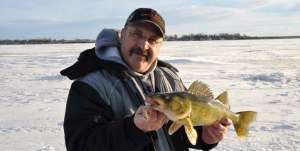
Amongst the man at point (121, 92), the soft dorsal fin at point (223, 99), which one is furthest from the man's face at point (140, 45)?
the soft dorsal fin at point (223, 99)

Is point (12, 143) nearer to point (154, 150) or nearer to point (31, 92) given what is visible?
point (154, 150)

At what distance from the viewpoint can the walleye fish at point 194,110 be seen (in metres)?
2.26

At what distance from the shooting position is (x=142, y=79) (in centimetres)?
299

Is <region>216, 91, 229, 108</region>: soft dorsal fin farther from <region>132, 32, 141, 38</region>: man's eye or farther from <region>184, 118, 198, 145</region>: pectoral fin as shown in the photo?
<region>132, 32, 141, 38</region>: man's eye

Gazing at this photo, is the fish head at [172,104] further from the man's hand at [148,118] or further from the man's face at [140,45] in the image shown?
the man's face at [140,45]

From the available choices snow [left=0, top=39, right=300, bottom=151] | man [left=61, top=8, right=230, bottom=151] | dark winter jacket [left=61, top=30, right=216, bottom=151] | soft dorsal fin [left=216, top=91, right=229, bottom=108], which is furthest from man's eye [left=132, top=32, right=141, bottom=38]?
snow [left=0, top=39, right=300, bottom=151]

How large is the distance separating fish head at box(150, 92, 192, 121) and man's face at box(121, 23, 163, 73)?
2.06ft

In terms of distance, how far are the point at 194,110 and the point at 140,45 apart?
0.66m

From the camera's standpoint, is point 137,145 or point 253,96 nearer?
point 137,145

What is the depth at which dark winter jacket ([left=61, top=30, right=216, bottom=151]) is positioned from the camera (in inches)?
100

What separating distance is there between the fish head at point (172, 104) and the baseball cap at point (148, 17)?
73cm

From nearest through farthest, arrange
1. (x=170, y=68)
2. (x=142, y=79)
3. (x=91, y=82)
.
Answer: (x=91, y=82), (x=142, y=79), (x=170, y=68)

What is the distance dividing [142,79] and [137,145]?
589 mm

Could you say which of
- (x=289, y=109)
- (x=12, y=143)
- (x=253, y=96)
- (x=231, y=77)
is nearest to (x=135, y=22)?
(x=12, y=143)
